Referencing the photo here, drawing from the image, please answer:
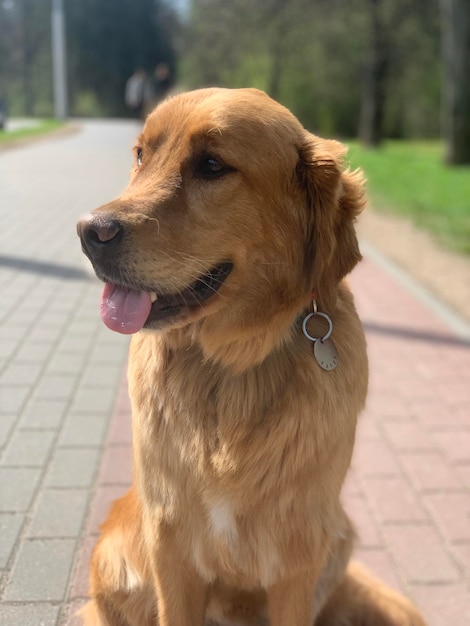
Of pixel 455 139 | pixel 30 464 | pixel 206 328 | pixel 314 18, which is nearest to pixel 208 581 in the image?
pixel 206 328

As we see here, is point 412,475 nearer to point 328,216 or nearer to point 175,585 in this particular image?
point 175,585

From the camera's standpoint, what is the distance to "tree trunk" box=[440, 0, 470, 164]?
1580cm

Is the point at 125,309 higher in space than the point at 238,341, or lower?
higher

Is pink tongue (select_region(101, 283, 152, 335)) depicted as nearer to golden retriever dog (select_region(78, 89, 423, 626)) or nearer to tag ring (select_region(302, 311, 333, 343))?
golden retriever dog (select_region(78, 89, 423, 626))

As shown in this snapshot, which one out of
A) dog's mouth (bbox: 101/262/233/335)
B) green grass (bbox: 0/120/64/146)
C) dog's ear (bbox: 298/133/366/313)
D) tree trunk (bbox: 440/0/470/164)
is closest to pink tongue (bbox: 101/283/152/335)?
dog's mouth (bbox: 101/262/233/335)

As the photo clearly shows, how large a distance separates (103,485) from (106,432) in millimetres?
541

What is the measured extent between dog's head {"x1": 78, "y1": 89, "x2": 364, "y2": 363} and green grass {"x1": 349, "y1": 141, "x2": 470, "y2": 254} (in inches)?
207

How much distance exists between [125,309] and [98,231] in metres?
0.26

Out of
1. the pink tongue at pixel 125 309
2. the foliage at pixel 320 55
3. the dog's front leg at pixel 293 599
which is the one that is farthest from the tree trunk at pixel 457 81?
the dog's front leg at pixel 293 599

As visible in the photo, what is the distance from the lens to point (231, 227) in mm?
1867

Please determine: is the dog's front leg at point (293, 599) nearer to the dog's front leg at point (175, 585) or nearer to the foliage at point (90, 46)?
the dog's front leg at point (175, 585)

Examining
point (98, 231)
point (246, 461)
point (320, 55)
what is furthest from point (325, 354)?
point (320, 55)

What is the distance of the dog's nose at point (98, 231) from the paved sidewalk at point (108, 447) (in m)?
1.49

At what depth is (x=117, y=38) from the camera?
46938 millimetres
